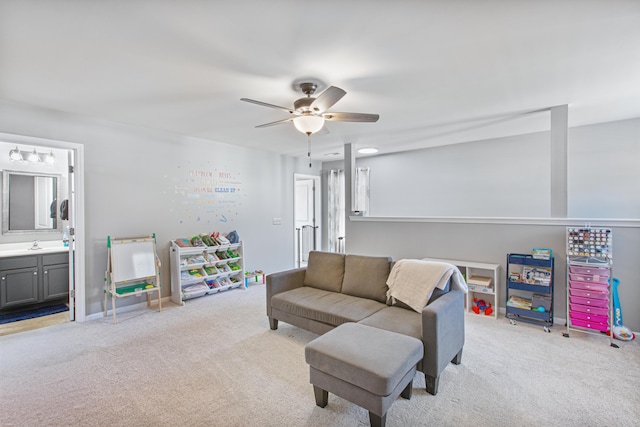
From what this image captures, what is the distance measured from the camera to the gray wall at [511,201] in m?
3.43

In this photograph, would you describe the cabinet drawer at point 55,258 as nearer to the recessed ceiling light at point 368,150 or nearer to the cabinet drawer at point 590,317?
the recessed ceiling light at point 368,150

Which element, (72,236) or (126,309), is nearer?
(72,236)

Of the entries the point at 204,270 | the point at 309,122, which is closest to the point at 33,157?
the point at 204,270

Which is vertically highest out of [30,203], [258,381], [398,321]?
[30,203]

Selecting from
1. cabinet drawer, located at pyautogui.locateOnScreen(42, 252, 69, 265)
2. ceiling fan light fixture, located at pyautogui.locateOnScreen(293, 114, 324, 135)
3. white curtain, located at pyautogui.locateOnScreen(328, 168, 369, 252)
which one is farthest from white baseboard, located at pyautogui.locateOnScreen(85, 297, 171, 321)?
white curtain, located at pyautogui.locateOnScreen(328, 168, 369, 252)

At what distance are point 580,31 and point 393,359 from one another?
2.42 metres

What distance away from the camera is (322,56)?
222cm

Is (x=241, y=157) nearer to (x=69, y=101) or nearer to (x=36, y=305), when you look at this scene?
(x=69, y=101)

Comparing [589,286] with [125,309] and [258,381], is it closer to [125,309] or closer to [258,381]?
[258,381]

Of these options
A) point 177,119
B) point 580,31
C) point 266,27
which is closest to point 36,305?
point 177,119

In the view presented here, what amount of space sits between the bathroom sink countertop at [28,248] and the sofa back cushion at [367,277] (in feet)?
13.2

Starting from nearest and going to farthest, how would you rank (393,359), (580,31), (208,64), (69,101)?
(393,359)
(580,31)
(208,64)
(69,101)

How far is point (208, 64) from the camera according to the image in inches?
91.8

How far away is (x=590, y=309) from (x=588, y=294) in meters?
0.15
